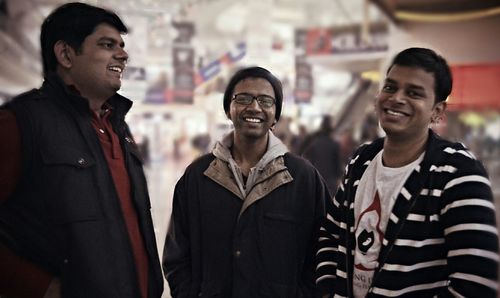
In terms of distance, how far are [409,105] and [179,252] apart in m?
1.18

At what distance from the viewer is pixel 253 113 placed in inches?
83.9

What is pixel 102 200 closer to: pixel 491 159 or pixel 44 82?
pixel 44 82

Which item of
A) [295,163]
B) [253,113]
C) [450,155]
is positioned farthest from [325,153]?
[450,155]

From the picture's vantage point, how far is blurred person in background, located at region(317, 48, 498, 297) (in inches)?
58.1

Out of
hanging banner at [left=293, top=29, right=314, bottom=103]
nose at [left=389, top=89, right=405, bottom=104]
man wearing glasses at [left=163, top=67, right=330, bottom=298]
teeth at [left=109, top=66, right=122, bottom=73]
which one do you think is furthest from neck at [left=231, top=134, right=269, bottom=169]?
hanging banner at [left=293, top=29, right=314, bottom=103]

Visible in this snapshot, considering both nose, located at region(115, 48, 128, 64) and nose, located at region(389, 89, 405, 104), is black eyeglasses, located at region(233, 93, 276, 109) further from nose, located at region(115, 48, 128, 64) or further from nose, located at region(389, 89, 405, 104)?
nose, located at region(389, 89, 405, 104)

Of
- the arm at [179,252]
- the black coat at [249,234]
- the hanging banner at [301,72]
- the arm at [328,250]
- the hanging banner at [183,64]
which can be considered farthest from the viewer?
the hanging banner at [301,72]

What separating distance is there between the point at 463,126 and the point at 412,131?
28.8 feet

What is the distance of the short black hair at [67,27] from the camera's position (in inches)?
74.7

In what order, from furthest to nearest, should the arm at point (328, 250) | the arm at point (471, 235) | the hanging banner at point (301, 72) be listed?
the hanging banner at point (301, 72), the arm at point (328, 250), the arm at point (471, 235)

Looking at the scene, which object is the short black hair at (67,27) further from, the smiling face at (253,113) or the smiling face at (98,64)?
the smiling face at (253,113)

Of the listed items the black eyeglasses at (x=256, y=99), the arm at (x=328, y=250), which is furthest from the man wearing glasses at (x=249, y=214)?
the arm at (x=328, y=250)

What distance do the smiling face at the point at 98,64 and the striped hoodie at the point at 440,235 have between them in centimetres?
114

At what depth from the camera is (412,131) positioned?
1680mm
